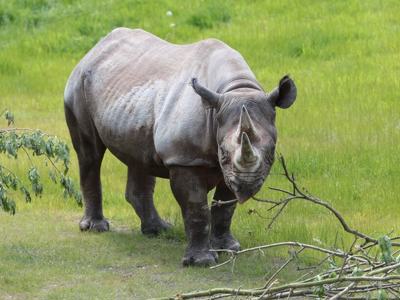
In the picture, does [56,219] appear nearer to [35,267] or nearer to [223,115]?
[35,267]

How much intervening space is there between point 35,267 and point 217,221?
1.33 meters

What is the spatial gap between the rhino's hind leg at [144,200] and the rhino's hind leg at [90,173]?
26 cm

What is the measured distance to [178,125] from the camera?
8.63 m

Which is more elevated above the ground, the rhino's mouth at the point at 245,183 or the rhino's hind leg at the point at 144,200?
the rhino's mouth at the point at 245,183

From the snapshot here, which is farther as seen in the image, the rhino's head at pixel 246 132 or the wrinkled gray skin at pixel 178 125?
the wrinkled gray skin at pixel 178 125

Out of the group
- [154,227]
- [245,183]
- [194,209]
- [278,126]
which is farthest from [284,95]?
[278,126]

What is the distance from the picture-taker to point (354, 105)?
13711 millimetres

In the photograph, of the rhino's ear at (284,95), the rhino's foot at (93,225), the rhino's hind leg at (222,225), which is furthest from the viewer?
the rhino's foot at (93,225)

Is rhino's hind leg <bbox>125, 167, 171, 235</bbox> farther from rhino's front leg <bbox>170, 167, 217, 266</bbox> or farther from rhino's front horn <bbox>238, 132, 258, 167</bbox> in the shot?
rhino's front horn <bbox>238, 132, 258, 167</bbox>

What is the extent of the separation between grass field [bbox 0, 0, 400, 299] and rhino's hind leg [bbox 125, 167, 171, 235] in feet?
0.42

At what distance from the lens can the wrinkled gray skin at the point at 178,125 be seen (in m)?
8.05

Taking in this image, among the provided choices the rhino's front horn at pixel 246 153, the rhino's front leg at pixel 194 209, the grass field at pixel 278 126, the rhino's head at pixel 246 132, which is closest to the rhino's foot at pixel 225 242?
the grass field at pixel 278 126

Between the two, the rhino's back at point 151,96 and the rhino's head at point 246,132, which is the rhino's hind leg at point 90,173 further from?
the rhino's head at point 246,132

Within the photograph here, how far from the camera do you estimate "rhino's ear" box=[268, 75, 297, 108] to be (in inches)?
324
